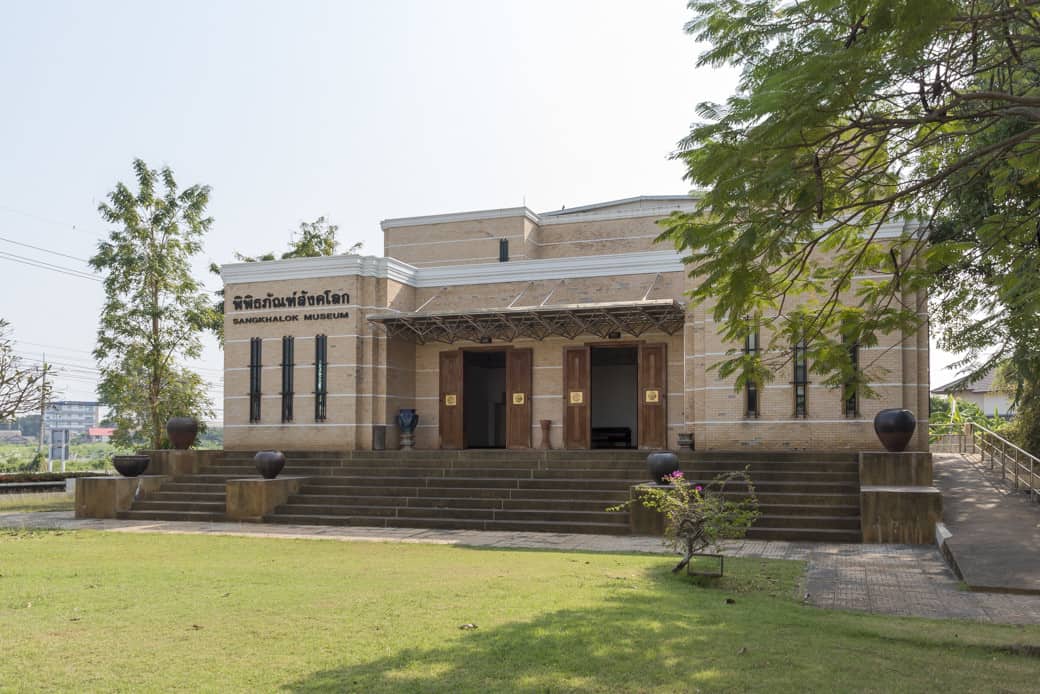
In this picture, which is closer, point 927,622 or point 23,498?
point 927,622

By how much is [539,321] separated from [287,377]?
264 inches

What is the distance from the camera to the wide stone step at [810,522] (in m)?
14.6

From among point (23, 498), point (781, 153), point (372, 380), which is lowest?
point (23, 498)

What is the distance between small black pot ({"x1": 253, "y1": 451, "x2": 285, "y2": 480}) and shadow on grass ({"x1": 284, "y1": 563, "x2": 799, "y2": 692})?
11709mm

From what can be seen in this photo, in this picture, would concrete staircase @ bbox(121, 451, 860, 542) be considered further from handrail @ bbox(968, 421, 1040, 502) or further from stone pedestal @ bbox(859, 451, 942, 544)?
handrail @ bbox(968, 421, 1040, 502)

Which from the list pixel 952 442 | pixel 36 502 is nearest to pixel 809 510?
pixel 952 442

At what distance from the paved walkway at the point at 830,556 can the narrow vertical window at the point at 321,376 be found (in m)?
5.11

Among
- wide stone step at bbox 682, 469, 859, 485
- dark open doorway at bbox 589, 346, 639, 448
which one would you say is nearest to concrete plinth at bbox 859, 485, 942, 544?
wide stone step at bbox 682, 469, 859, 485

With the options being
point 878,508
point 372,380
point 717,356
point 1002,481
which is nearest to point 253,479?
point 372,380

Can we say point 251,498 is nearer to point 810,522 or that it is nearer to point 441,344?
point 441,344

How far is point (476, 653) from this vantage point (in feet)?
19.6

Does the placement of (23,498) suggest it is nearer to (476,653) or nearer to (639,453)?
(639,453)

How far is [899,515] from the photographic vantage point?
46.2ft

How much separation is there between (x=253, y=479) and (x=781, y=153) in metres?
14.3
